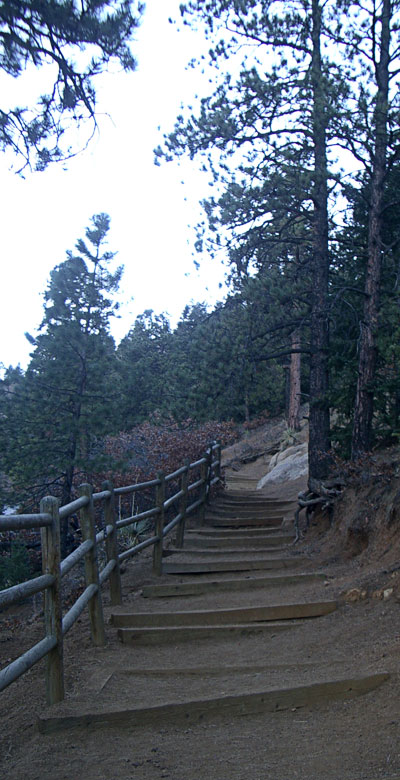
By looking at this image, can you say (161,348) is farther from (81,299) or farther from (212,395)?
(212,395)

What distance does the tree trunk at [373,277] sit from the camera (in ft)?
33.6

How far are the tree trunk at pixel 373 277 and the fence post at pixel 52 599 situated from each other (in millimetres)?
6632

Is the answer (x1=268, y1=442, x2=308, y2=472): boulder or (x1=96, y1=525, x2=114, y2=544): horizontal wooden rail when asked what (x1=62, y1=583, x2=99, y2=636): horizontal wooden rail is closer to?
(x1=96, y1=525, x2=114, y2=544): horizontal wooden rail

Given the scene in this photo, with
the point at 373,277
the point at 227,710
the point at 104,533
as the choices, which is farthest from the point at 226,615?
the point at 373,277

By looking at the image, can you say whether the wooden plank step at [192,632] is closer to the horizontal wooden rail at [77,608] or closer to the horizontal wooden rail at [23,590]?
Result: the horizontal wooden rail at [77,608]

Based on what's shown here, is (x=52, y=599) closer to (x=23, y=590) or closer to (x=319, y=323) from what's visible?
(x=23, y=590)

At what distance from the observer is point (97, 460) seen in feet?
48.6

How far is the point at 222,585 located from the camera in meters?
7.53

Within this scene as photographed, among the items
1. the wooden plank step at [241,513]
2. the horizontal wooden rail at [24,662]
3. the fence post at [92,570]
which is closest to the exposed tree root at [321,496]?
the wooden plank step at [241,513]

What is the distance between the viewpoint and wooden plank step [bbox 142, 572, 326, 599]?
292 inches

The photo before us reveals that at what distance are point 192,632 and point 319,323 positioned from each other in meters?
7.43

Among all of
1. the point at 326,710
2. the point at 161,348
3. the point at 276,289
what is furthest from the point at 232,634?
the point at 161,348

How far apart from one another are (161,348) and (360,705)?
133 feet

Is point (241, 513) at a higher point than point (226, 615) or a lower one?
lower
